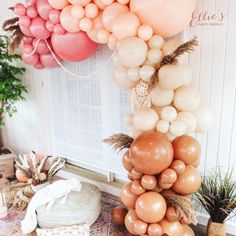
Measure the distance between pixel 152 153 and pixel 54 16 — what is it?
0.84m

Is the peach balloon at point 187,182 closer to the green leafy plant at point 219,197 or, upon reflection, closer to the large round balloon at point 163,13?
A: the green leafy plant at point 219,197

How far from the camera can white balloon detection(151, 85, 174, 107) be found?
114 cm

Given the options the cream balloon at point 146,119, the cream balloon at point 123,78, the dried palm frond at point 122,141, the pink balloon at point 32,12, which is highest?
the pink balloon at point 32,12

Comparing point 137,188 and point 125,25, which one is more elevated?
point 125,25

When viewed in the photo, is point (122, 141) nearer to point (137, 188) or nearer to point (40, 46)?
point (137, 188)

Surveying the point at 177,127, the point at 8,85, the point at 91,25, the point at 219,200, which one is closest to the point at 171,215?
the point at 219,200

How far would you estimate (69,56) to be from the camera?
1458 mm

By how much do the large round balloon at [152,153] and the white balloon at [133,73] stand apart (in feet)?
0.83

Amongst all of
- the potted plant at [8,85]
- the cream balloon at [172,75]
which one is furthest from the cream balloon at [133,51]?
the potted plant at [8,85]

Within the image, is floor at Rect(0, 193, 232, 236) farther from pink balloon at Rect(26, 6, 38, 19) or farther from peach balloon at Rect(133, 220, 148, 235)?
pink balloon at Rect(26, 6, 38, 19)

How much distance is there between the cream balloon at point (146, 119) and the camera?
111cm

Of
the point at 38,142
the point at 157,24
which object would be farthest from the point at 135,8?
the point at 38,142

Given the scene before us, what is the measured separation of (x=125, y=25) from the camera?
1.08m

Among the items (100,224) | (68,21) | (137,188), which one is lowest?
(100,224)
